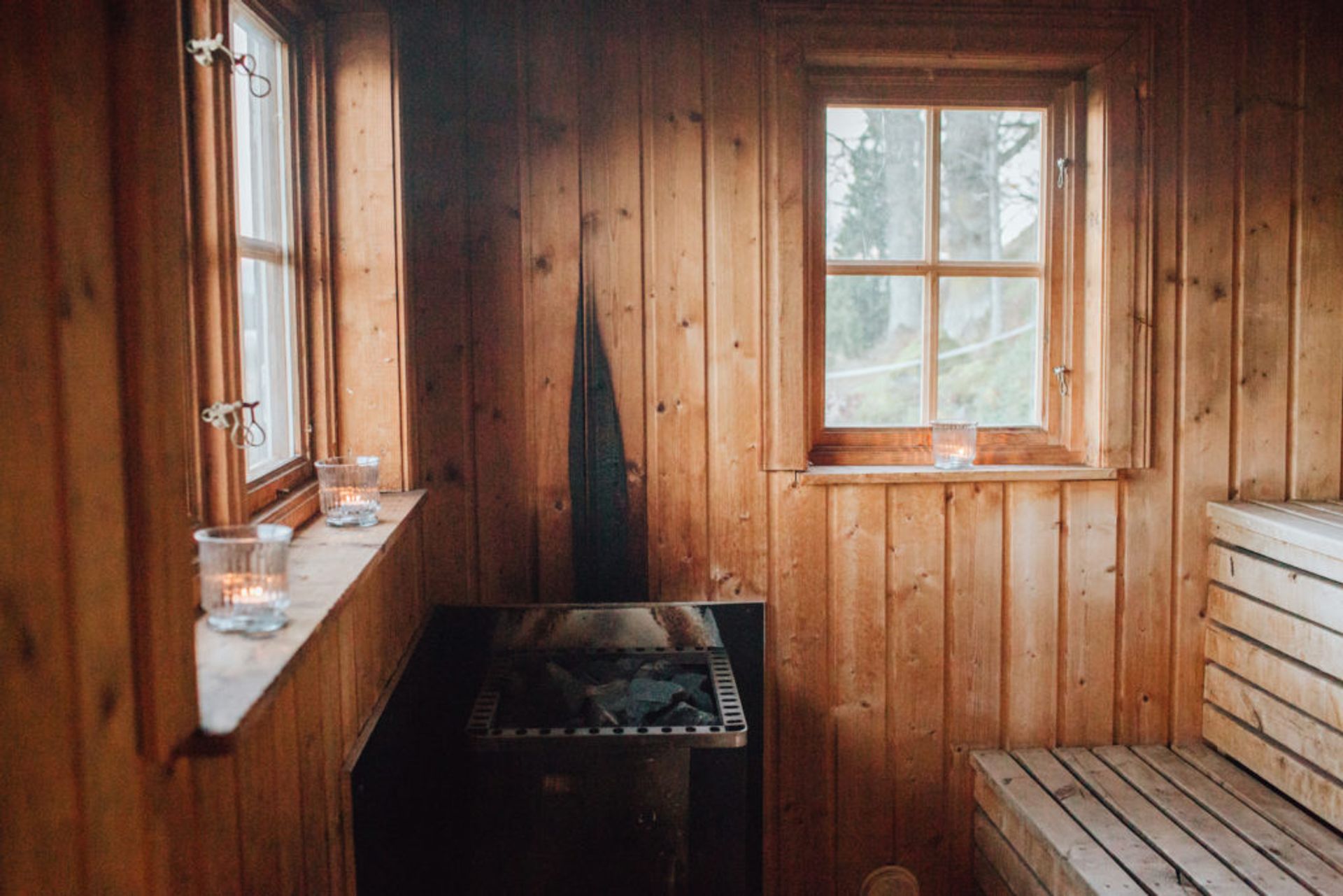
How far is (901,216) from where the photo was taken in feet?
8.07

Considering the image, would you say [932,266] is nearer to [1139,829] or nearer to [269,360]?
[1139,829]

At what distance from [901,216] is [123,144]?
1910 mm

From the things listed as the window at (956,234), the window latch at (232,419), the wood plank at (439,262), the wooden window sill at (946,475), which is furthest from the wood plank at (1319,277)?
the window latch at (232,419)

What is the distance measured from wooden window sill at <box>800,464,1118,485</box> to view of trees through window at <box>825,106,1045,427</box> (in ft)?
0.49

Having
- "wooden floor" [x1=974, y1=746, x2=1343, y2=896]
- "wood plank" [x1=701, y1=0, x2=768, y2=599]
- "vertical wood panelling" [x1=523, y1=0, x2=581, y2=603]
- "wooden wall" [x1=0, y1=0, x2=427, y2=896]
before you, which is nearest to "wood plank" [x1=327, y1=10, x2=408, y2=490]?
"vertical wood panelling" [x1=523, y1=0, x2=581, y2=603]

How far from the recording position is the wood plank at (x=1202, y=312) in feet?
7.87

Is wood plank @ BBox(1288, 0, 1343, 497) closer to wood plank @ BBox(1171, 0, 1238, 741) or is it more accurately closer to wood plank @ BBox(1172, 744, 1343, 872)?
wood plank @ BBox(1171, 0, 1238, 741)

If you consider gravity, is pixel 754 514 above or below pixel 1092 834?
above

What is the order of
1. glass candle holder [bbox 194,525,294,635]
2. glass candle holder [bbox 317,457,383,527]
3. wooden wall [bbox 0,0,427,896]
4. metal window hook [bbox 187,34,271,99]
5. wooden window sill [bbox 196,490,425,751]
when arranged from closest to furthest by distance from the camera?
wooden wall [bbox 0,0,427,896], wooden window sill [bbox 196,490,425,751], glass candle holder [bbox 194,525,294,635], metal window hook [bbox 187,34,271,99], glass candle holder [bbox 317,457,383,527]

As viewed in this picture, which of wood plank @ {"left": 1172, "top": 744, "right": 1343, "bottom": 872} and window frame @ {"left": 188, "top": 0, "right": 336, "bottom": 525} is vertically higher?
window frame @ {"left": 188, "top": 0, "right": 336, "bottom": 525}

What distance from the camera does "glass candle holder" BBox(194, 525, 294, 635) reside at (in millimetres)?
1125

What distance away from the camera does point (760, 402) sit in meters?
2.37

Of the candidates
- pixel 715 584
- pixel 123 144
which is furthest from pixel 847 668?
pixel 123 144

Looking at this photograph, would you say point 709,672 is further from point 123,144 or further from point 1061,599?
point 123,144
